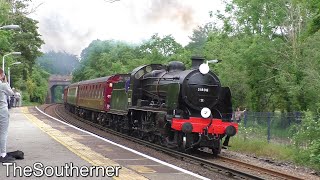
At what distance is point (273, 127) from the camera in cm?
1872

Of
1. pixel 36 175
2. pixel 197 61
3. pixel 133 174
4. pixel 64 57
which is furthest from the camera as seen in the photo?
pixel 64 57

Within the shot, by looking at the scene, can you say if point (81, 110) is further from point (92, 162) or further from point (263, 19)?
point (92, 162)

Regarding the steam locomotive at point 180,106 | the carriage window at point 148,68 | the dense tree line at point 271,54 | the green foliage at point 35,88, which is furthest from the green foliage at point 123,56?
the steam locomotive at point 180,106

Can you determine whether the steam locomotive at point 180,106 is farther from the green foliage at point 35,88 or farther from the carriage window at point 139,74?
the green foliage at point 35,88

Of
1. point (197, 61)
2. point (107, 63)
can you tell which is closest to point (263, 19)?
point (197, 61)

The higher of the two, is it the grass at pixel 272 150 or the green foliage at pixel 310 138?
the green foliage at pixel 310 138

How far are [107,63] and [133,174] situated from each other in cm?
6132

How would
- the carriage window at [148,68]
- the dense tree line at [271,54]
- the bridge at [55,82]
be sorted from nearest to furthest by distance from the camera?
1. the carriage window at [148,68]
2. the dense tree line at [271,54]
3. the bridge at [55,82]

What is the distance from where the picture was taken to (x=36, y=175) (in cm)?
800

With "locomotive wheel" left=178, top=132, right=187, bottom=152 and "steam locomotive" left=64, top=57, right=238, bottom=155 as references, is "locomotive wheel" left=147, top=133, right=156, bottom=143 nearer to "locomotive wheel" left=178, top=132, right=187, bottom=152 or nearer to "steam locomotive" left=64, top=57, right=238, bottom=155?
"steam locomotive" left=64, top=57, right=238, bottom=155

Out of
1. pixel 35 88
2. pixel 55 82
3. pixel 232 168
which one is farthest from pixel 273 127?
pixel 55 82

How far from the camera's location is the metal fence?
701 inches

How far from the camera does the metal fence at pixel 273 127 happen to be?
1780cm

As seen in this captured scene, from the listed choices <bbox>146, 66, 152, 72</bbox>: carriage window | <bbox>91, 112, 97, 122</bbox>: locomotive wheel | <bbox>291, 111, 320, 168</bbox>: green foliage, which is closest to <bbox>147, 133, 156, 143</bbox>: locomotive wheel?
<bbox>146, 66, 152, 72</bbox>: carriage window
